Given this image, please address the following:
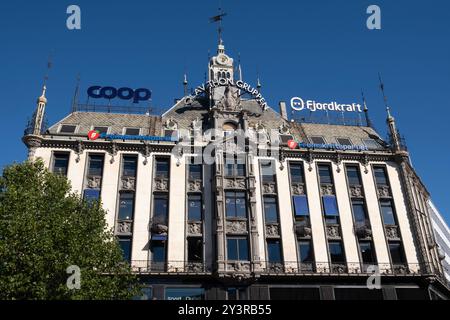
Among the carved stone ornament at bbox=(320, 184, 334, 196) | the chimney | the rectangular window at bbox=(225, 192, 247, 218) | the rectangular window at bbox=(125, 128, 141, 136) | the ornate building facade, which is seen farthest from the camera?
the chimney

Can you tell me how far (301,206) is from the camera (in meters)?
40.6

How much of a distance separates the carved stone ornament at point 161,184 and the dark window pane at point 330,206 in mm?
14570

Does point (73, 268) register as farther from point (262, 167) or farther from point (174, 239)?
point (262, 167)

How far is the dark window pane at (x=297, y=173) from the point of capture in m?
42.5

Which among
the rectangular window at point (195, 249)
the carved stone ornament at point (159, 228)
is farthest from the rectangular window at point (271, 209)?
the carved stone ornament at point (159, 228)

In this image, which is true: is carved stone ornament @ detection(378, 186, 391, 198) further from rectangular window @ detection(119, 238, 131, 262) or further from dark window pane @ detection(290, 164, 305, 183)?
rectangular window @ detection(119, 238, 131, 262)

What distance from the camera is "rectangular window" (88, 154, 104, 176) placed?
40541mm

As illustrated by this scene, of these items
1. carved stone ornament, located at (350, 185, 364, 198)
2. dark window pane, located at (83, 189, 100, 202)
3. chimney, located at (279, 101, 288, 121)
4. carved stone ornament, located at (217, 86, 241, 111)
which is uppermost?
chimney, located at (279, 101, 288, 121)

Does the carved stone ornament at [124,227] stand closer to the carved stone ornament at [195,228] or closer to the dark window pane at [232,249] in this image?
the carved stone ornament at [195,228]

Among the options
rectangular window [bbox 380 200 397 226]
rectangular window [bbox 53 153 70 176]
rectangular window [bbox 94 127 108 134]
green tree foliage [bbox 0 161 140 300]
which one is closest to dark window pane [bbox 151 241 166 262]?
green tree foliage [bbox 0 161 140 300]

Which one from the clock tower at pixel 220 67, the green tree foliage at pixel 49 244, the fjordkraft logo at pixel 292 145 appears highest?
the clock tower at pixel 220 67

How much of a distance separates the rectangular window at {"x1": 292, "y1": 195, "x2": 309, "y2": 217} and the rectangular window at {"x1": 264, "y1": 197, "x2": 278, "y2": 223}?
181cm

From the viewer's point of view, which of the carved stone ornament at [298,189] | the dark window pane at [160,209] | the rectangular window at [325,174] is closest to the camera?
the dark window pane at [160,209]
